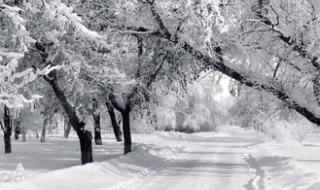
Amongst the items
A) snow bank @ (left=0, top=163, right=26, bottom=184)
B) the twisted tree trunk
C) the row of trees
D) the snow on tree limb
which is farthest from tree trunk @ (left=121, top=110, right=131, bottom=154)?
snow bank @ (left=0, top=163, right=26, bottom=184)

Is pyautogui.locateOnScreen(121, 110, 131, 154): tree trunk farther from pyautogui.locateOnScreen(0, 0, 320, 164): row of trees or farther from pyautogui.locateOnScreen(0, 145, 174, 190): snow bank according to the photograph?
pyautogui.locateOnScreen(0, 0, 320, 164): row of trees

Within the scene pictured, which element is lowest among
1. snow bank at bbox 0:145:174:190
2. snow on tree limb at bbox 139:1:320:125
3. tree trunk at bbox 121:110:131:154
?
snow bank at bbox 0:145:174:190

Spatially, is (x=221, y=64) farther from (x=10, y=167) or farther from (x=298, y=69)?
(x=10, y=167)

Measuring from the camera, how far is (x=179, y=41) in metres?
17.4

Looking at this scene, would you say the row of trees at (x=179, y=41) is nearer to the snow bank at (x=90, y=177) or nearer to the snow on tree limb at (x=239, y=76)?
the snow on tree limb at (x=239, y=76)

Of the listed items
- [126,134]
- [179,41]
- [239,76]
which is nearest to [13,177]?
[179,41]

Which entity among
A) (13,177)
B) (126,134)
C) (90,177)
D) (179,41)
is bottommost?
(90,177)

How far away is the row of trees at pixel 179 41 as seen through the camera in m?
16.1

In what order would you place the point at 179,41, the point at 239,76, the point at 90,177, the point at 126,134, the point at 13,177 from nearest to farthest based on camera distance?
the point at 13,177 → the point at 90,177 → the point at 179,41 → the point at 239,76 → the point at 126,134

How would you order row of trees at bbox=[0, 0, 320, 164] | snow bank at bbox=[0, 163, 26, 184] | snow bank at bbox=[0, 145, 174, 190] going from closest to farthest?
snow bank at bbox=[0, 145, 174, 190] → snow bank at bbox=[0, 163, 26, 184] → row of trees at bbox=[0, 0, 320, 164]

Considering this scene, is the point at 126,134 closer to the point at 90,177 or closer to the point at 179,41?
the point at 179,41

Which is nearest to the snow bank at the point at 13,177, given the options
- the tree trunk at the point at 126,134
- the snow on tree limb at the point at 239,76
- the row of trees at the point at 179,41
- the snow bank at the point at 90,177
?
the snow bank at the point at 90,177

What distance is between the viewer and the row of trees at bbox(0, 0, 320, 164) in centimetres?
1606

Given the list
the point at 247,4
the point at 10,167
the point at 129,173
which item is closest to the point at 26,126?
→ the point at 10,167
